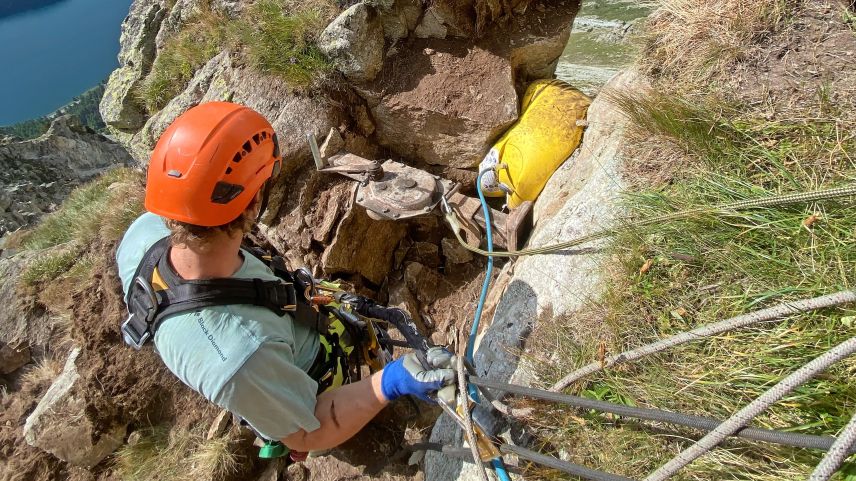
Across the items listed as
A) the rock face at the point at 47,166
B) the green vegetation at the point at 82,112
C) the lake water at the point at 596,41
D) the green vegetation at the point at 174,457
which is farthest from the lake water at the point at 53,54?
the green vegetation at the point at 174,457

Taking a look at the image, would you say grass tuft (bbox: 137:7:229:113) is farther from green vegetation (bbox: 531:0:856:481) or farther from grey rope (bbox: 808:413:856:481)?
grey rope (bbox: 808:413:856:481)

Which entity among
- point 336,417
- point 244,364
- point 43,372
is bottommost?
point 43,372

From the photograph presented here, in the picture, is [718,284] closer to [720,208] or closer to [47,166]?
[720,208]

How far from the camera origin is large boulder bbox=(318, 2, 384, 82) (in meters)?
5.02

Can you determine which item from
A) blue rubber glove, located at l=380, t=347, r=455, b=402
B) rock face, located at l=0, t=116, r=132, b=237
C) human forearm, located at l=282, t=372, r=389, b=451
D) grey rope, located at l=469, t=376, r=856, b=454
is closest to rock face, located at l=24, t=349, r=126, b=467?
human forearm, located at l=282, t=372, r=389, b=451

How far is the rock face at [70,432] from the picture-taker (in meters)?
4.55

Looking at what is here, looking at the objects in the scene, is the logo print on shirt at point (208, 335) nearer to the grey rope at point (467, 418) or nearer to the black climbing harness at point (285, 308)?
the black climbing harness at point (285, 308)

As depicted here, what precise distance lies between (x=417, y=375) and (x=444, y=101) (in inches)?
138

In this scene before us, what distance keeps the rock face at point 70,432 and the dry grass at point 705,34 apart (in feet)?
19.7

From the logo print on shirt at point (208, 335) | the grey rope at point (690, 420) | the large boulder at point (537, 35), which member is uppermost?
the large boulder at point (537, 35)

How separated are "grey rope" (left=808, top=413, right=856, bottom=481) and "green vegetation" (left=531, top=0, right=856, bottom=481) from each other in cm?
20

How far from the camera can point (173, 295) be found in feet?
6.61

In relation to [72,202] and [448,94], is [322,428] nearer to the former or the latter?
[448,94]

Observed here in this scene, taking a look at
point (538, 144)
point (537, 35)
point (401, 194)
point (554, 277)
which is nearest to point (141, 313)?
point (554, 277)
